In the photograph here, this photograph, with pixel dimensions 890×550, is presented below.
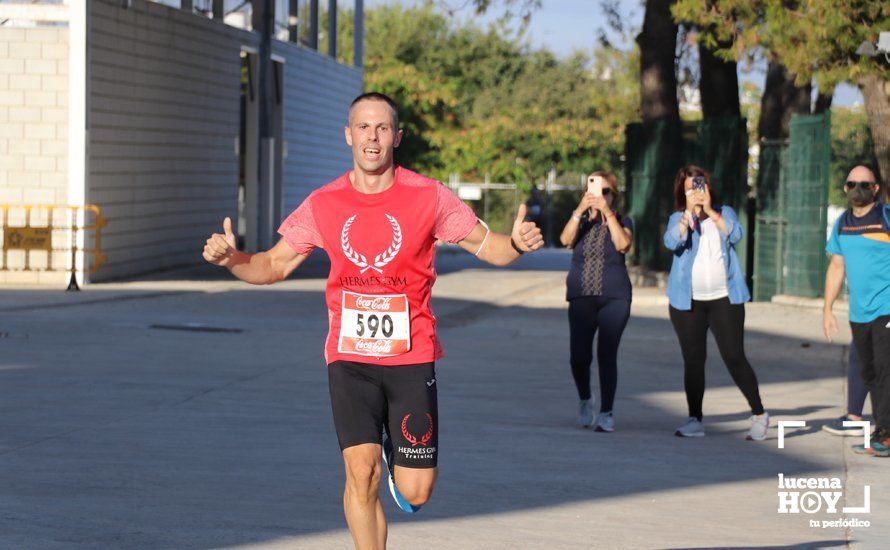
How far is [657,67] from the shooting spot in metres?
29.1

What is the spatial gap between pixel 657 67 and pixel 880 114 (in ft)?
33.9

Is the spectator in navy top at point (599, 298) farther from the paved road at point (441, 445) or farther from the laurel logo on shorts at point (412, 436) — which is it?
the laurel logo on shorts at point (412, 436)

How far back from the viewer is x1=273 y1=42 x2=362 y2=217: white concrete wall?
126 ft

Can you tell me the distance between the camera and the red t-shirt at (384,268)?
654 centimetres

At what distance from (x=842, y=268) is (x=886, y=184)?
7.96 meters

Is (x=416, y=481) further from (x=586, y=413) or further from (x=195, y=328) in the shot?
(x=195, y=328)

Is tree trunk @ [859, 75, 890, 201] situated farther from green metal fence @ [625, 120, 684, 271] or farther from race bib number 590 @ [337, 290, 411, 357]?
race bib number 590 @ [337, 290, 411, 357]

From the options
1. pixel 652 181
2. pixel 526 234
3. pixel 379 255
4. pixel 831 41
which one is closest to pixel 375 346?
pixel 379 255

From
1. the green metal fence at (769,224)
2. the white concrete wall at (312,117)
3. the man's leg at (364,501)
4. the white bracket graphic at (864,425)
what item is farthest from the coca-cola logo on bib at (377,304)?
the white concrete wall at (312,117)

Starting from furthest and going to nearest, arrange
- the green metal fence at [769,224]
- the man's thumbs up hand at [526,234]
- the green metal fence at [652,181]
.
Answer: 1. the green metal fence at [652,181]
2. the green metal fence at [769,224]
3. the man's thumbs up hand at [526,234]

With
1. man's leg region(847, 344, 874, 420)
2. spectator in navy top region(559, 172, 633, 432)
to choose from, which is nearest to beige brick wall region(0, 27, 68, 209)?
spectator in navy top region(559, 172, 633, 432)

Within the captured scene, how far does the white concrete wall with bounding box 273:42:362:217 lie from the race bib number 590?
30.4 m

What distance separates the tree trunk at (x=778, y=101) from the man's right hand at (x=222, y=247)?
2544cm

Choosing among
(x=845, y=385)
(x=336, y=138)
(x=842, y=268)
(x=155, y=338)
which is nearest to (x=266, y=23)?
(x=336, y=138)
